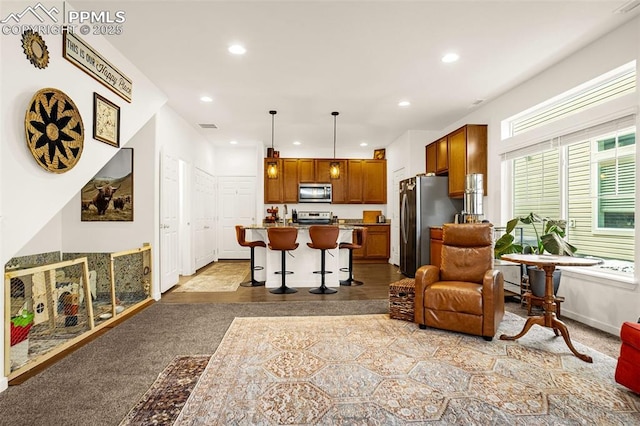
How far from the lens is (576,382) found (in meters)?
2.17

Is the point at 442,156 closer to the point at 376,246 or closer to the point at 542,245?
the point at 542,245

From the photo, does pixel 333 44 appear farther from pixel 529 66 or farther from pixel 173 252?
pixel 173 252

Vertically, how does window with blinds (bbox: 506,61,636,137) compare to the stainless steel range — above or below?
above

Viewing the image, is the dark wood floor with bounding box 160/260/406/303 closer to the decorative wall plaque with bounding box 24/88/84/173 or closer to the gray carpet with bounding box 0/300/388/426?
the gray carpet with bounding box 0/300/388/426

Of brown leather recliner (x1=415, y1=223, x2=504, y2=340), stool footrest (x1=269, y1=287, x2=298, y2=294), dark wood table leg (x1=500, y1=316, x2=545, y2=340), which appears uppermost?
brown leather recliner (x1=415, y1=223, x2=504, y2=340)

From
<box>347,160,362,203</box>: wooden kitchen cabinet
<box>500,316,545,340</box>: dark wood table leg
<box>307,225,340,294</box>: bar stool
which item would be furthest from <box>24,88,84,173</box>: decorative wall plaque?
<box>347,160,362,203</box>: wooden kitchen cabinet

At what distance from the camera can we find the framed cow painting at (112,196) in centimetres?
426

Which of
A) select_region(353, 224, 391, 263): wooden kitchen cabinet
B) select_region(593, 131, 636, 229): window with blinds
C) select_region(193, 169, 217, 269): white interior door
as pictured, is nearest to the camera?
select_region(593, 131, 636, 229): window with blinds

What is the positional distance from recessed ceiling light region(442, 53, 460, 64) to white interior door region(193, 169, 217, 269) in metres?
4.79

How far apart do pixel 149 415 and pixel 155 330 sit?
→ 1514 millimetres

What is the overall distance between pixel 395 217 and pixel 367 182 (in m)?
1.20

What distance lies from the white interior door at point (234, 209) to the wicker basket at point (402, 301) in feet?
16.6

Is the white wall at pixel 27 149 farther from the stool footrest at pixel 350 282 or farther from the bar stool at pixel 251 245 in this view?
the stool footrest at pixel 350 282
